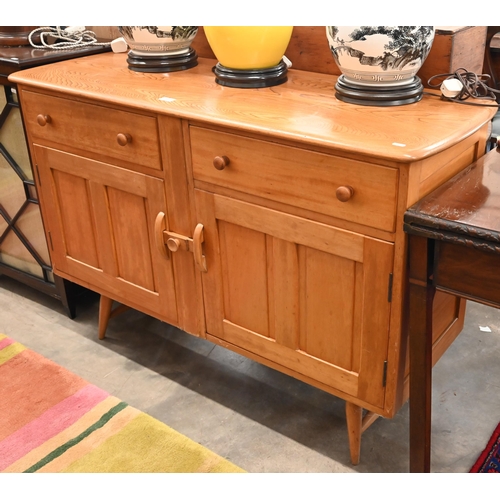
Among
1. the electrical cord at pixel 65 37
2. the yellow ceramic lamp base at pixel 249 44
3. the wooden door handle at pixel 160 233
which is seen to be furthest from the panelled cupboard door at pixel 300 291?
the electrical cord at pixel 65 37

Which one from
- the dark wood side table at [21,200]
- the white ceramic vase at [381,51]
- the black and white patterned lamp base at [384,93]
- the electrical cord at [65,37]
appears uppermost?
the white ceramic vase at [381,51]

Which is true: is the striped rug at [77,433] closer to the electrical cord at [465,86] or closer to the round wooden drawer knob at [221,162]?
the round wooden drawer knob at [221,162]

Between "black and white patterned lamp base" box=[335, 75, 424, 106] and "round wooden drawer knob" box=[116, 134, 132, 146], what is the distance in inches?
20.3

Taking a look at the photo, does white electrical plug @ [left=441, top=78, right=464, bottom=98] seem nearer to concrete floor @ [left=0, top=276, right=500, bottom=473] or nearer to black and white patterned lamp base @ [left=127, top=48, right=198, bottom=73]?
black and white patterned lamp base @ [left=127, top=48, right=198, bottom=73]

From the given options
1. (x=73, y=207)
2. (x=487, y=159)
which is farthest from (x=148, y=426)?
(x=487, y=159)

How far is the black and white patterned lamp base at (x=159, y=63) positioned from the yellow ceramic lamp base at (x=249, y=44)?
200 mm

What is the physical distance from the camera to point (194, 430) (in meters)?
1.63

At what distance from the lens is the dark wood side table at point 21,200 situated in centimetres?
A: 185

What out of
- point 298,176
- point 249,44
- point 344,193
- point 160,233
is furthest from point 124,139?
point 344,193

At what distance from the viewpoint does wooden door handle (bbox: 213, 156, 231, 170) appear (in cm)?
136

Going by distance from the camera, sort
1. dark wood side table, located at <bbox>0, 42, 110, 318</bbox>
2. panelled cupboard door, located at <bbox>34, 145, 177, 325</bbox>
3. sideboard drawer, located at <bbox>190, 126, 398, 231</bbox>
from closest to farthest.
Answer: sideboard drawer, located at <bbox>190, 126, 398, 231</bbox> → panelled cupboard door, located at <bbox>34, 145, 177, 325</bbox> → dark wood side table, located at <bbox>0, 42, 110, 318</bbox>

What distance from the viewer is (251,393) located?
1.75m

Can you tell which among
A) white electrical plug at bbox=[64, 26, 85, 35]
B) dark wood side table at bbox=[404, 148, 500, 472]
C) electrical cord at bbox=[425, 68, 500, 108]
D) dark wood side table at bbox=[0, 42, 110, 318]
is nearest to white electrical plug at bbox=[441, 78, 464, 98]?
electrical cord at bbox=[425, 68, 500, 108]

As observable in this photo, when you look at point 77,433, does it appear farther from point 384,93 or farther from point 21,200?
point 384,93
